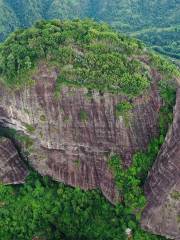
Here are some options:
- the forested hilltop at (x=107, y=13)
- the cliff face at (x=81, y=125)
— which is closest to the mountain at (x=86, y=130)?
the cliff face at (x=81, y=125)

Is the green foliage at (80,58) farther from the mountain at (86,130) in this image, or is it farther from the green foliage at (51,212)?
the green foliage at (51,212)

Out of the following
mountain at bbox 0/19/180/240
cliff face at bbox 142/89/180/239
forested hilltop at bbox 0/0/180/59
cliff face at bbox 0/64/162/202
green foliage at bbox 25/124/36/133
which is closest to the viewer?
cliff face at bbox 142/89/180/239

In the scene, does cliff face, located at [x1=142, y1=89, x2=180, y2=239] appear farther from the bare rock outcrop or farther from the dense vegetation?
the bare rock outcrop

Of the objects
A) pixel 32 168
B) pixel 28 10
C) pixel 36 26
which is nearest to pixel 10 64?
pixel 36 26

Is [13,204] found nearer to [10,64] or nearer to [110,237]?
[110,237]

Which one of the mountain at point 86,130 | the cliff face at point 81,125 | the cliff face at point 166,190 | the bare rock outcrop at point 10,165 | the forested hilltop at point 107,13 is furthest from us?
the forested hilltop at point 107,13

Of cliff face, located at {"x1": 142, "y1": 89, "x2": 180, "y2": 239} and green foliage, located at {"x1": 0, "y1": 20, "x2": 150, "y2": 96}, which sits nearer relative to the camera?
cliff face, located at {"x1": 142, "y1": 89, "x2": 180, "y2": 239}

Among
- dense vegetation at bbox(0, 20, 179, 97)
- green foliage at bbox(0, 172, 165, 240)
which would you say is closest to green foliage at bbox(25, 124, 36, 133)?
dense vegetation at bbox(0, 20, 179, 97)
